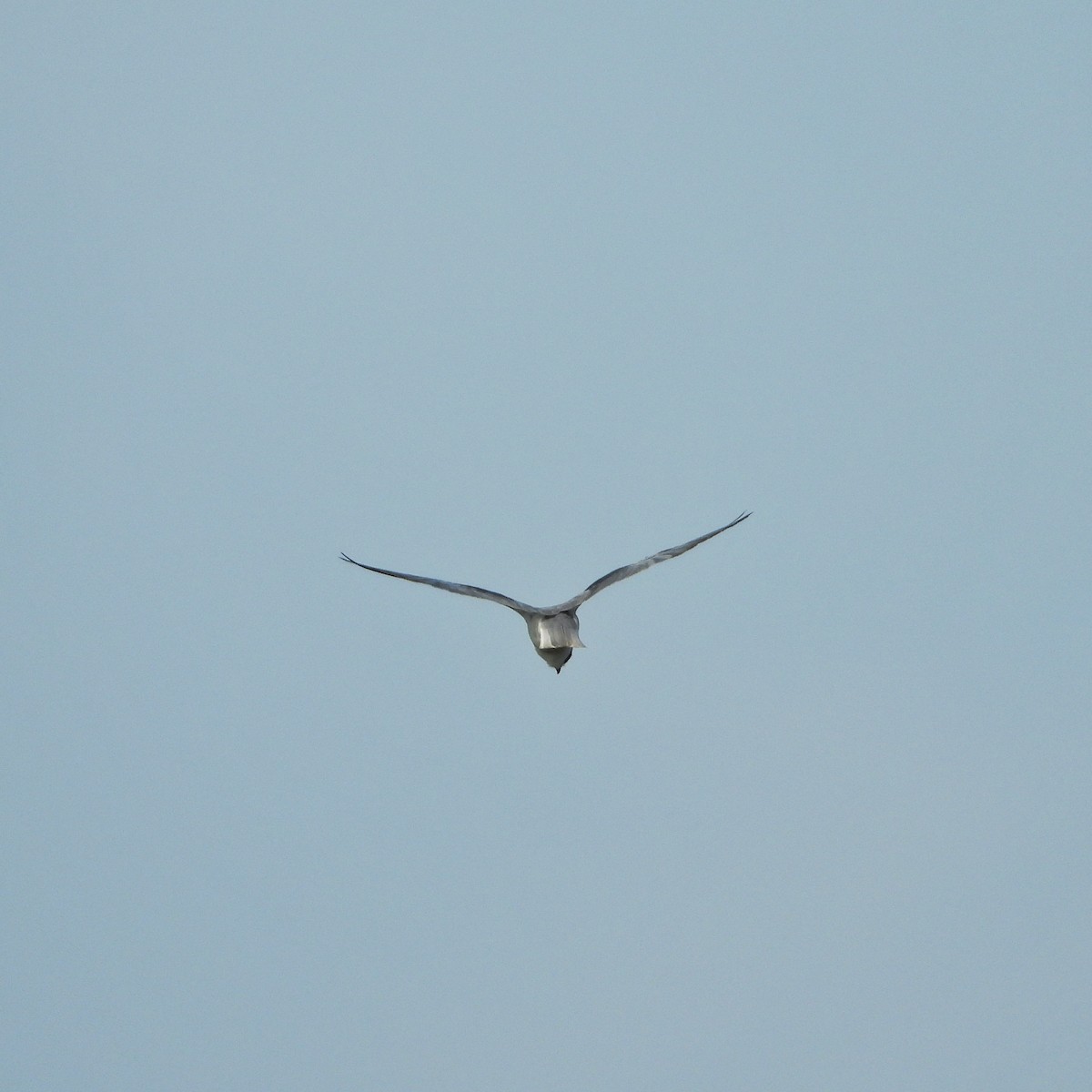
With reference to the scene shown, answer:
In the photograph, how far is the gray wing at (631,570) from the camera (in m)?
56.4

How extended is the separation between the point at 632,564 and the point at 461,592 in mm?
5900

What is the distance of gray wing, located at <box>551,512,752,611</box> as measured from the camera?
5641 centimetres

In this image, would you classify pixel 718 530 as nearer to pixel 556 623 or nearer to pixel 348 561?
pixel 556 623

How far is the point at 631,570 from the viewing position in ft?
190

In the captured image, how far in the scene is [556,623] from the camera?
55.8 metres

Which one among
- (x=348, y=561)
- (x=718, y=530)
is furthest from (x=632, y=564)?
(x=348, y=561)

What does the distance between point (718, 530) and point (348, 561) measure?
12.8m

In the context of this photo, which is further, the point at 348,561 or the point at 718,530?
the point at 718,530

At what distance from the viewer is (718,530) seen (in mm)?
59812

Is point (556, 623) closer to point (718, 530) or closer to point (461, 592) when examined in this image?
point (461, 592)

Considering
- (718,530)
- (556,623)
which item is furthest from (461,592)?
(718,530)

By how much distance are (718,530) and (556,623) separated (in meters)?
7.44

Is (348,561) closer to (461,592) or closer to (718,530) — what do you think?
(461,592)

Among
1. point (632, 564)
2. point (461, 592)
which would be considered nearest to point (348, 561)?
point (461, 592)
